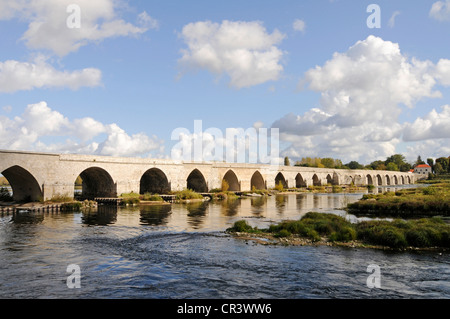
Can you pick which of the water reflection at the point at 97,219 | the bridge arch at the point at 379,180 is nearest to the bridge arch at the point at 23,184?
the water reflection at the point at 97,219

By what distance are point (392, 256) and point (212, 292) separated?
8.80 metres

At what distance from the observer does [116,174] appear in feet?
138

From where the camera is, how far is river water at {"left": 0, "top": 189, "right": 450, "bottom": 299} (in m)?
10.7

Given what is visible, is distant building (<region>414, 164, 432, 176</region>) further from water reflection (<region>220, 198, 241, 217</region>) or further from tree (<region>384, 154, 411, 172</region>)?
water reflection (<region>220, 198, 241, 217</region>)

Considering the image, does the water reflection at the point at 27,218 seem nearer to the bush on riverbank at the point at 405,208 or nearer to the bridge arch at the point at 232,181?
the bush on riverbank at the point at 405,208

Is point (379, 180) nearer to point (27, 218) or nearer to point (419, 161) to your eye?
point (419, 161)

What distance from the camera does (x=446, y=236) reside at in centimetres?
1670

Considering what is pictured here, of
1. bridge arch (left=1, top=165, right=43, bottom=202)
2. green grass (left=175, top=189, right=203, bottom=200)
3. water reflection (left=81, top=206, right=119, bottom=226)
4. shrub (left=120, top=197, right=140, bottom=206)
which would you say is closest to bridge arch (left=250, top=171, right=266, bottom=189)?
green grass (left=175, top=189, right=203, bottom=200)

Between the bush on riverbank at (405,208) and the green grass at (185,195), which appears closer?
the bush on riverbank at (405,208)

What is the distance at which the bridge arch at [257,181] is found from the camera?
69312 millimetres

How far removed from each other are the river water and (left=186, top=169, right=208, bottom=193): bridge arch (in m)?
35.4

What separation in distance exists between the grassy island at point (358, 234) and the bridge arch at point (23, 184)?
23251 millimetres

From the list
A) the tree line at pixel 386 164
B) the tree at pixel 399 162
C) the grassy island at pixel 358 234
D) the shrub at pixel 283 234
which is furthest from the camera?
the tree at pixel 399 162
